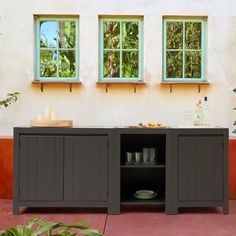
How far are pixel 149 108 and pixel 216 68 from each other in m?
1.01

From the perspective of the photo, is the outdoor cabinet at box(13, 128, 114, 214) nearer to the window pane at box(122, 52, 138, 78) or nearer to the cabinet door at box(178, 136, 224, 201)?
the cabinet door at box(178, 136, 224, 201)

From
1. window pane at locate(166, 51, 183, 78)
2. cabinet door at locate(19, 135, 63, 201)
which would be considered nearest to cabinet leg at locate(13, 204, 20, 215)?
cabinet door at locate(19, 135, 63, 201)

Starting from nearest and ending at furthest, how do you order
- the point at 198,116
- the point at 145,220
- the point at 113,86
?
the point at 145,220 < the point at 198,116 < the point at 113,86

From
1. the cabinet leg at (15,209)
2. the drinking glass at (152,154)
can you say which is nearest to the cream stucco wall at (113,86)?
the drinking glass at (152,154)

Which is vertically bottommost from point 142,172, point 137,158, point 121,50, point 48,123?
point 142,172

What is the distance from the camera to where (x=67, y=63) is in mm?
5328

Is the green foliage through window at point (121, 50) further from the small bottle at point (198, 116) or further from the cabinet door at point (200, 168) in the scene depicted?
the cabinet door at point (200, 168)

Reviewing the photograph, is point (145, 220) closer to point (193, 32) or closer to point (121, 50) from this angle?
point (121, 50)

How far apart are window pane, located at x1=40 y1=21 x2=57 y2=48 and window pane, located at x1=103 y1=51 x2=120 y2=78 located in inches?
28.9

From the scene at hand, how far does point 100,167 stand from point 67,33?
192 centimetres

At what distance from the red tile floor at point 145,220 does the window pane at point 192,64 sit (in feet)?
5.69

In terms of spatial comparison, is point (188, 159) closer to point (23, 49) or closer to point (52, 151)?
point (52, 151)

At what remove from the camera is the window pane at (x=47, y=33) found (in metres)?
5.30

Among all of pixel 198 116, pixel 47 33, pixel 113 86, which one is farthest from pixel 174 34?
pixel 47 33
